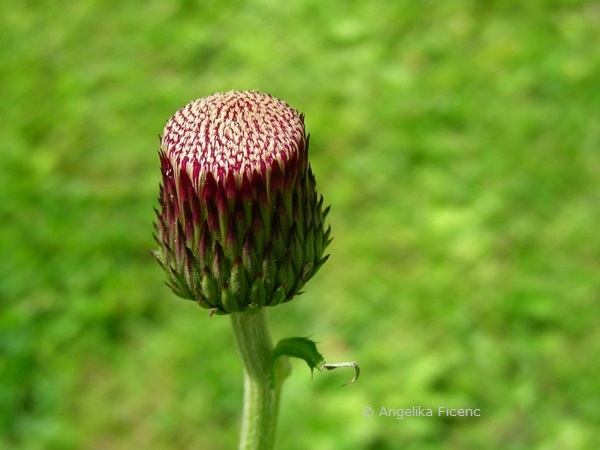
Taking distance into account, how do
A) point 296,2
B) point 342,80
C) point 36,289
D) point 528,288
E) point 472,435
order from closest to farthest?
point 472,435, point 528,288, point 36,289, point 342,80, point 296,2

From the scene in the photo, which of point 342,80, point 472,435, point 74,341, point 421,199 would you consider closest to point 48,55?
point 342,80

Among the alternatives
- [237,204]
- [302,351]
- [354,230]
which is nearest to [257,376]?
[302,351]

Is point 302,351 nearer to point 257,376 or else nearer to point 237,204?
point 257,376

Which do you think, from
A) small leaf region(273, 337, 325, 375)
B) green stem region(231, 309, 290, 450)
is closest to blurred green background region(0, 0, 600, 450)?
green stem region(231, 309, 290, 450)

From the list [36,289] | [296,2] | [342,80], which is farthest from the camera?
[296,2]

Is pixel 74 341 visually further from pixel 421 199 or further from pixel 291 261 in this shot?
pixel 291 261

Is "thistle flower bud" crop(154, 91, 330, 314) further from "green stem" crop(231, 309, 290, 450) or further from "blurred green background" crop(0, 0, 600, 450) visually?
"blurred green background" crop(0, 0, 600, 450)

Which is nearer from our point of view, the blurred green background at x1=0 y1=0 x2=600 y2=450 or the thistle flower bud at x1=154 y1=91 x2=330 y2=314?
the thistle flower bud at x1=154 y1=91 x2=330 y2=314
